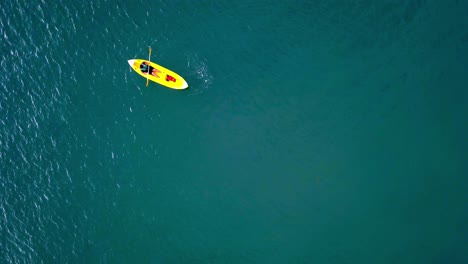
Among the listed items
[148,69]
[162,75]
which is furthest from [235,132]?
[148,69]

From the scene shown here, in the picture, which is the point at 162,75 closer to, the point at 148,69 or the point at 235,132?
the point at 148,69

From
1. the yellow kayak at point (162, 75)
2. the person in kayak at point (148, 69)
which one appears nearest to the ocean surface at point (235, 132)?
the yellow kayak at point (162, 75)

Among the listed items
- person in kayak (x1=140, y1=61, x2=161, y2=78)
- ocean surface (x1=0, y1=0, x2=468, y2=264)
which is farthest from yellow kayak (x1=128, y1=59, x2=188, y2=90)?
ocean surface (x1=0, y1=0, x2=468, y2=264)

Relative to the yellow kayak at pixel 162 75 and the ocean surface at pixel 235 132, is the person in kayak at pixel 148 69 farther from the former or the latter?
the ocean surface at pixel 235 132

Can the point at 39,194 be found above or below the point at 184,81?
below

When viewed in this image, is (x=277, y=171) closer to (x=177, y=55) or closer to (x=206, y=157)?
(x=206, y=157)

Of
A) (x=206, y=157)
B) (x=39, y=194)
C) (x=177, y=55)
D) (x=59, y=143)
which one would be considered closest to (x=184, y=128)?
(x=206, y=157)

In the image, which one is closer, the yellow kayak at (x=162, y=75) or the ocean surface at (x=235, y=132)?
the ocean surface at (x=235, y=132)

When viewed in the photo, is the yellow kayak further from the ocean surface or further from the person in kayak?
the ocean surface
